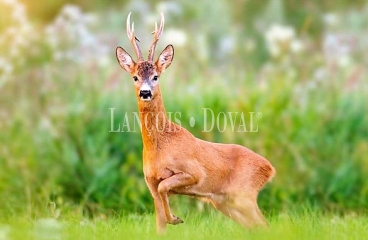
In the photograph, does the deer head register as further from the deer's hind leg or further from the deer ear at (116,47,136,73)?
the deer's hind leg

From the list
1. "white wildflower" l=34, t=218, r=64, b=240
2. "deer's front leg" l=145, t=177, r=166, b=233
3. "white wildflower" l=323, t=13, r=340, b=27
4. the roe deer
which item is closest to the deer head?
the roe deer

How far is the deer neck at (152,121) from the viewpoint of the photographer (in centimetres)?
787

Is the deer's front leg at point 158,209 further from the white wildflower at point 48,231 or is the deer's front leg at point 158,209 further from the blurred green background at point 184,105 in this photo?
the blurred green background at point 184,105

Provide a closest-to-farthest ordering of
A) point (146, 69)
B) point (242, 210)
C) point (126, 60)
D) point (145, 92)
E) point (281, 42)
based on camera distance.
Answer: point (145, 92)
point (146, 69)
point (242, 210)
point (126, 60)
point (281, 42)

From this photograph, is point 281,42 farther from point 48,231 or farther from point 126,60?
point 48,231

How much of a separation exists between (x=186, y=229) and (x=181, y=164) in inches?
21.6

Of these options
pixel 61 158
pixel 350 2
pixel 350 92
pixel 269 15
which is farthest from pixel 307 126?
pixel 350 2

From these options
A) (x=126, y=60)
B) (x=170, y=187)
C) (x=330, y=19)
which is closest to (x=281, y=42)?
(x=330, y=19)

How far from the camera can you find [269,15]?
45.3 feet

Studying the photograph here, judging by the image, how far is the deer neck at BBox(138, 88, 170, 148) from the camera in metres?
7.87

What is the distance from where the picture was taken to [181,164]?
7809mm

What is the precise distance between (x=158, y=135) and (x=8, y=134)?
4999mm

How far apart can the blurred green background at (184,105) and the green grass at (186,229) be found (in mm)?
2576

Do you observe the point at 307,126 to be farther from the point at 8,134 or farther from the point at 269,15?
the point at 8,134
